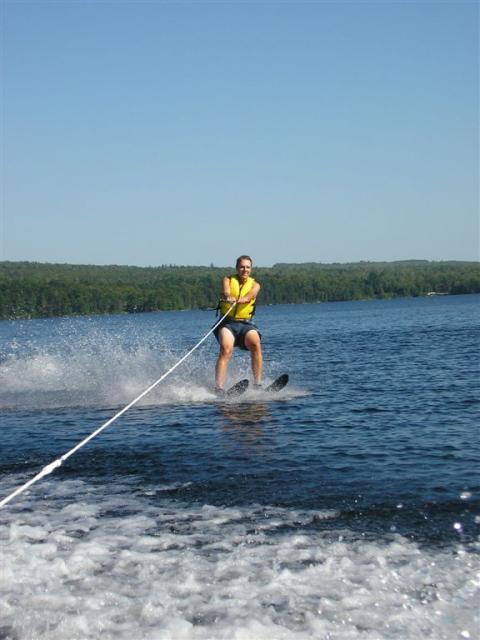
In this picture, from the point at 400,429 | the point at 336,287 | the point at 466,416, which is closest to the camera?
the point at 400,429

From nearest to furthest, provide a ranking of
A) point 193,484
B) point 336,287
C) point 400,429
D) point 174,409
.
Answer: point 193,484, point 400,429, point 174,409, point 336,287

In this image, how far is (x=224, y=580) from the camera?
400 centimetres

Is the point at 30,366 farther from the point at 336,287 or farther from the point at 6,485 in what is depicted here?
the point at 336,287

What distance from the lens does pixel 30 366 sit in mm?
16266

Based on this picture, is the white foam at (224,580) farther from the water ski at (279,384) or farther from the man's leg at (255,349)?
the water ski at (279,384)

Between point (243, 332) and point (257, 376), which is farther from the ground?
point (243, 332)

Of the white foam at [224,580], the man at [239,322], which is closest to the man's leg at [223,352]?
the man at [239,322]

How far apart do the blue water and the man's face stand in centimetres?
213

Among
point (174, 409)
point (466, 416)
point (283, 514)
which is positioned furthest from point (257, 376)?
point (283, 514)

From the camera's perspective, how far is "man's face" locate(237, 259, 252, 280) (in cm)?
1191

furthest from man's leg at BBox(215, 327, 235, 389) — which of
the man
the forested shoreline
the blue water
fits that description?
the forested shoreline

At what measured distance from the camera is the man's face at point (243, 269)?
11914mm

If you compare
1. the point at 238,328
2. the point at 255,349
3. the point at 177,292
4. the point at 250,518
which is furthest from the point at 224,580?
the point at 177,292

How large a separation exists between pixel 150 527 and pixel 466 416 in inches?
232
